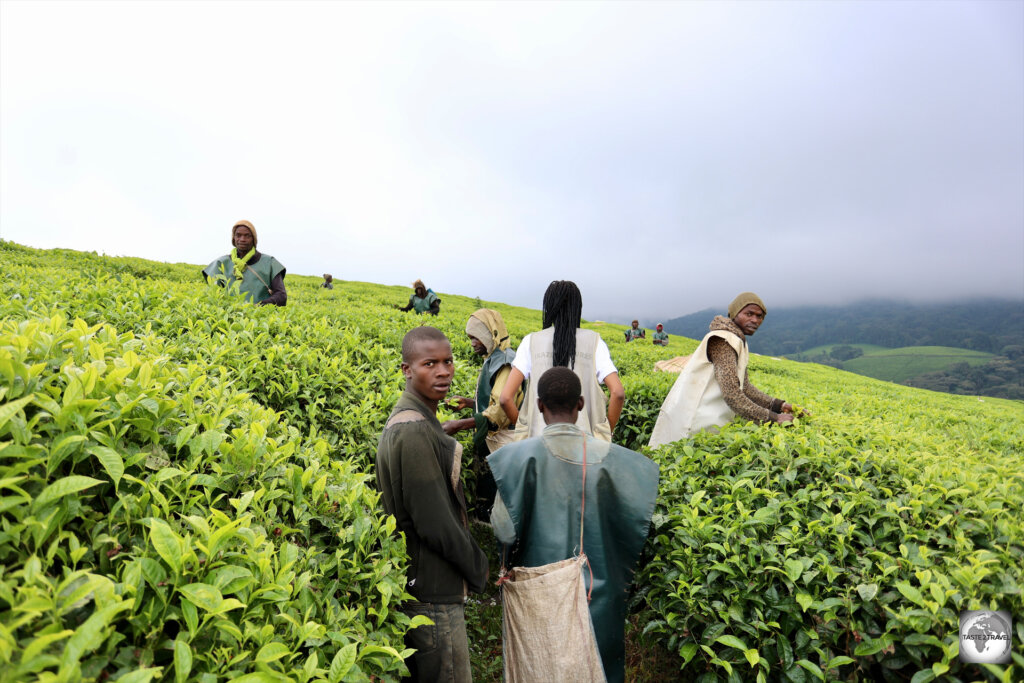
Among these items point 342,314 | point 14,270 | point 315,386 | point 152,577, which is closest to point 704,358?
point 315,386

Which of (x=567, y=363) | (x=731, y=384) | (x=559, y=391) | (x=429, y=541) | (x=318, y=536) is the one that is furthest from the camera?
(x=731, y=384)

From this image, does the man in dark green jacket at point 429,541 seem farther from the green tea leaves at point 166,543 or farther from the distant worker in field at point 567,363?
the distant worker in field at point 567,363

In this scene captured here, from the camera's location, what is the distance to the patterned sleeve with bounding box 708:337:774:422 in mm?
4527

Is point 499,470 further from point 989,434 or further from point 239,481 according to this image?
point 989,434

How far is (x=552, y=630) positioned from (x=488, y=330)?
2750mm

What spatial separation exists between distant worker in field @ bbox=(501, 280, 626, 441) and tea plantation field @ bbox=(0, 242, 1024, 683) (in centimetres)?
65

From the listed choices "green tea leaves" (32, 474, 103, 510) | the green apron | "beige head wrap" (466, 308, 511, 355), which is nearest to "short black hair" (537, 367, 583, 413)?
the green apron

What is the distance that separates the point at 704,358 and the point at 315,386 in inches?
136

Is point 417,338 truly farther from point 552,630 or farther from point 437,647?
point 552,630

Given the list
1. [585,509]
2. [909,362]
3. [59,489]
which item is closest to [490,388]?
[585,509]

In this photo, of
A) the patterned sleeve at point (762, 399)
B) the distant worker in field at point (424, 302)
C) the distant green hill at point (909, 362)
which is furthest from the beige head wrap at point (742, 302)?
the distant green hill at point (909, 362)

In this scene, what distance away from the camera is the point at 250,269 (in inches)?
281

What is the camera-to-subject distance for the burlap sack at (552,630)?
9.15ft

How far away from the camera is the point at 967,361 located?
17425 cm
